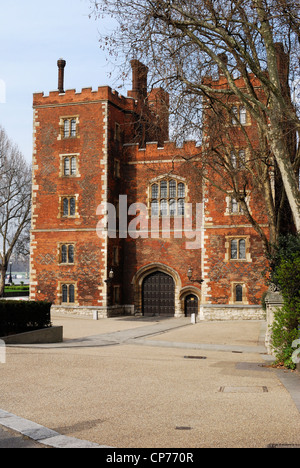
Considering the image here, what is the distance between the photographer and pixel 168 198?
33.1 m

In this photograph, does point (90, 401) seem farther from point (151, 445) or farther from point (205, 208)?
point (205, 208)

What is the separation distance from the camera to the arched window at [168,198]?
32969mm

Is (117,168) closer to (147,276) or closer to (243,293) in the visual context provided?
(147,276)

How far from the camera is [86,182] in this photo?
32156mm

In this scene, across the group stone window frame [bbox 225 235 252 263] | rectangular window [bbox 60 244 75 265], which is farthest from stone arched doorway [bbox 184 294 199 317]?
rectangular window [bbox 60 244 75 265]

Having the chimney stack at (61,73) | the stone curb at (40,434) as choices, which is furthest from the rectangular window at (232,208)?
the stone curb at (40,434)

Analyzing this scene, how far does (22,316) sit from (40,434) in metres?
11.5

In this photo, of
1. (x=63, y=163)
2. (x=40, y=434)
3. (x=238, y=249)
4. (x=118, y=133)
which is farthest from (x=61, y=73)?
(x=40, y=434)

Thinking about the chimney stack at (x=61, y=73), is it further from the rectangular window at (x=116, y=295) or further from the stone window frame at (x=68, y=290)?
the rectangular window at (x=116, y=295)

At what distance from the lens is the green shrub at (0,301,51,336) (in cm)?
1675

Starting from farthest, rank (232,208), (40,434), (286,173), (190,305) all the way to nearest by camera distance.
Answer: (190,305)
(232,208)
(286,173)
(40,434)

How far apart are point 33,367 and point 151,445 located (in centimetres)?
633

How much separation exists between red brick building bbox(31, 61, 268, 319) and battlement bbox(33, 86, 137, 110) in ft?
0.20
